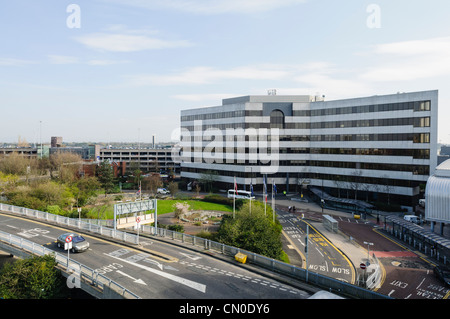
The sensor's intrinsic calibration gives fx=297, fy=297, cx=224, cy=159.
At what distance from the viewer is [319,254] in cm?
3575

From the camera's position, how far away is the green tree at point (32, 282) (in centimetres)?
2184

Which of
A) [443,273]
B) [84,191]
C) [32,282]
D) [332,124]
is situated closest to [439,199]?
[443,273]

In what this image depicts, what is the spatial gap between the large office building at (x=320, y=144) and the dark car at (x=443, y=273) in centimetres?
3714

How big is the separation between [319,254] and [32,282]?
29167 mm

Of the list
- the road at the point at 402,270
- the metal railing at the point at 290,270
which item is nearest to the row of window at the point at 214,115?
the road at the point at 402,270

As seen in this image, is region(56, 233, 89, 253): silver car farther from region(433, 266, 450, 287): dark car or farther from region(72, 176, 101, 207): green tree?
region(433, 266, 450, 287): dark car

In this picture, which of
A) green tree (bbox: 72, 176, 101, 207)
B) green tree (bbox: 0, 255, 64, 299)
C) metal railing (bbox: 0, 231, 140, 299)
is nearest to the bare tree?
green tree (bbox: 72, 176, 101, 207)

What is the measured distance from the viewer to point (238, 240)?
99.5 ft

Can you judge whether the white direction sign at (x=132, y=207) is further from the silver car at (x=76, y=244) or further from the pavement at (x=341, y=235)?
the pavement at (x=341, y=235)

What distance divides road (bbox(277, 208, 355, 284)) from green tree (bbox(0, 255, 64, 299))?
1915cm

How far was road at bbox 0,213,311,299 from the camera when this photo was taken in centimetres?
2016

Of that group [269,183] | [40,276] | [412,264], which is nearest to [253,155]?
Result: [269,183]
